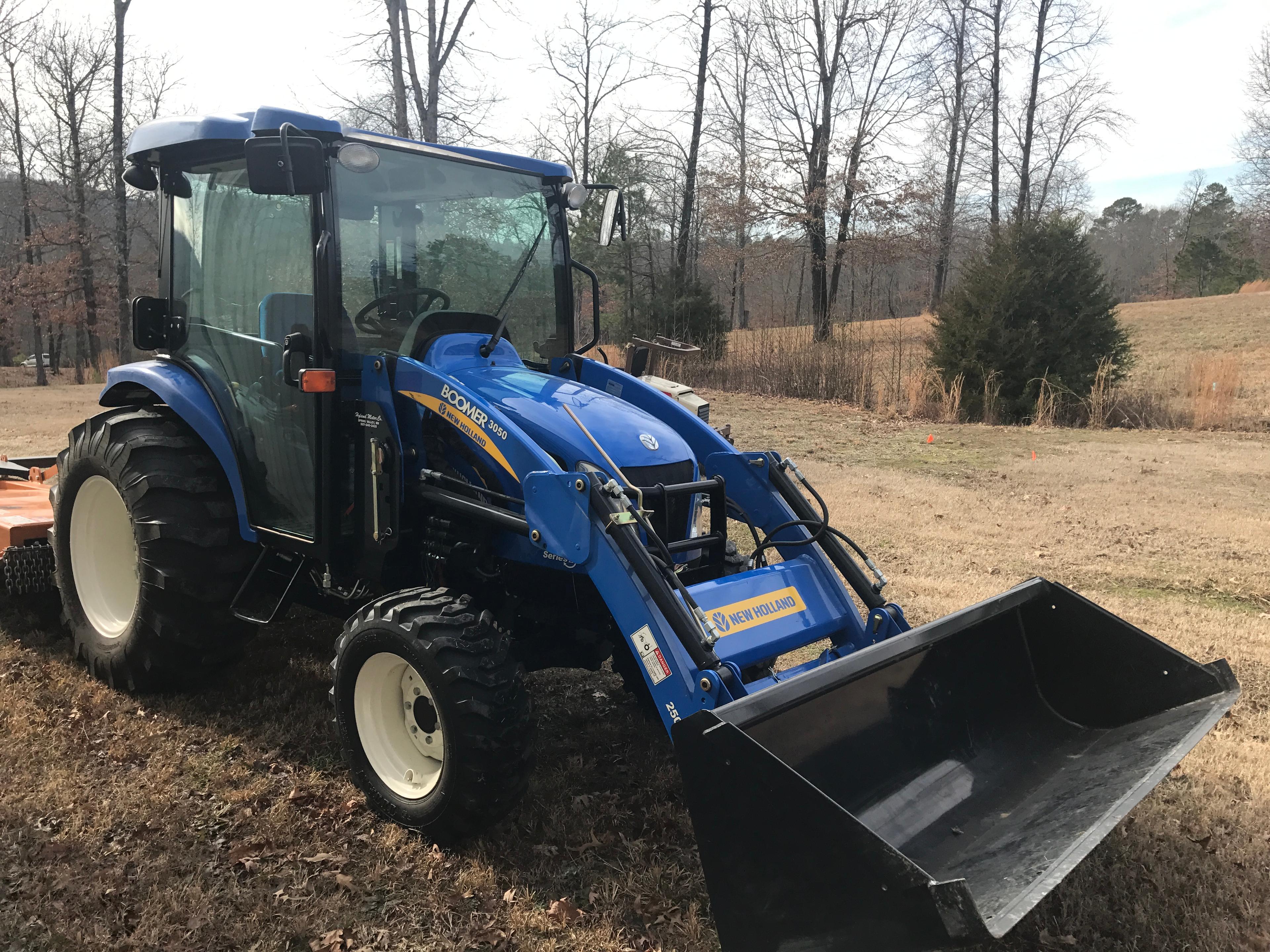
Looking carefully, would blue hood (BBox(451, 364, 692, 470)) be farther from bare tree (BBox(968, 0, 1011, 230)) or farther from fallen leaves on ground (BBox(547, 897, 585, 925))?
bare tree (BBox(968, 0, 1011, 230))

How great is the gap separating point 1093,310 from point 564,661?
13.0m

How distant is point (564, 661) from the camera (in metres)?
Result: 3.54

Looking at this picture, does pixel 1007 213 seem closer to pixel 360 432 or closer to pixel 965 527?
pixel 965 527

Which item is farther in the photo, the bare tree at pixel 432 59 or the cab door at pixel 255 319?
the bare tree at pixel 432 59

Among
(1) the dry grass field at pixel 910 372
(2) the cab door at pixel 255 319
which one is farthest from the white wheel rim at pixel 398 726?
(1) the dry grass field at pixel 910 372

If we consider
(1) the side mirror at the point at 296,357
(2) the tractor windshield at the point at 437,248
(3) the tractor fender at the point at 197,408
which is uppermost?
(2) the tractor windshield at the point at 437,248

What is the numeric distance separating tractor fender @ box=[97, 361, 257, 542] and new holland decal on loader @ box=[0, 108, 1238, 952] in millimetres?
16

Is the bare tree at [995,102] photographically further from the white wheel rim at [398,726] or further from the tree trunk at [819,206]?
the white wheel rim at [398,726]

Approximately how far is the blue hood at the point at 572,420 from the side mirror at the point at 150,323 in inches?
65.5

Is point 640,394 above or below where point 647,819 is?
above

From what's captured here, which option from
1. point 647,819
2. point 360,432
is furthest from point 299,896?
point 360,432

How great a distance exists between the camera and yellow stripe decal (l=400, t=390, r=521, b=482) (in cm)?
321

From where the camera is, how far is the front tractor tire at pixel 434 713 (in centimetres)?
280

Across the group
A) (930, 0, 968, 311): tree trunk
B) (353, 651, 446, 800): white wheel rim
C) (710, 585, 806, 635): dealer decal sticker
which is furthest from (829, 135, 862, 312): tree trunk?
(353, 651, 446, 800): white wheel rim
